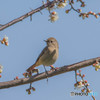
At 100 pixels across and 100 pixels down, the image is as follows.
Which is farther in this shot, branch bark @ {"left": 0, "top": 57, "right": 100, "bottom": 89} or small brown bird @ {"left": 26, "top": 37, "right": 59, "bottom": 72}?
small brown bird @ {"left": 26, "top": 37, "right": 59, "bottom": 72}

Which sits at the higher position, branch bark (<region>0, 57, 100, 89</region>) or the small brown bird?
the small brown bird

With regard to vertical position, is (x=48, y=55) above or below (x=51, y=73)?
above

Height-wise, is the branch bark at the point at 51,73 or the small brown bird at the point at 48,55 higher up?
the small brown bird at the point at 48,55

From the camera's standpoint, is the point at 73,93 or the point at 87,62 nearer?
the point at 87,62

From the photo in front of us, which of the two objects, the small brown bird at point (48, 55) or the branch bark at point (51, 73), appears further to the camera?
the small brown bird at point (48, 55)

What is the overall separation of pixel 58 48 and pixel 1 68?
11.0 feet

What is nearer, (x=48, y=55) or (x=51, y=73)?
(x=51, y=73)

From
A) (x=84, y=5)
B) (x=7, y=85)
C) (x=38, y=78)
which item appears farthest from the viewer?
(x=84, y=5)

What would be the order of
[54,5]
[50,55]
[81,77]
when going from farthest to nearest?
[50,55] → [54,5] → [81,77]

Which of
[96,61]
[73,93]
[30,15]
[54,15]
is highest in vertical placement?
[54,15]

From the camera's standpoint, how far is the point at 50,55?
5.61m

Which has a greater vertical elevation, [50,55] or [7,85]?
[50,55]

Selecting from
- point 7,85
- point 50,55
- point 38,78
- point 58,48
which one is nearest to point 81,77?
point 38,78

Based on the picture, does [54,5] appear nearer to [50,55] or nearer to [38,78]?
→ [38,78]
